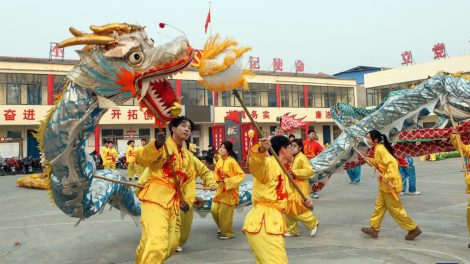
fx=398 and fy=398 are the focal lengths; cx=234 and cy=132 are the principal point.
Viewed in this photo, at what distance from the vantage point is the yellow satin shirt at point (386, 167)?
4.83 m

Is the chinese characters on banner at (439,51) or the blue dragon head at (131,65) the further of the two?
the chinese characters on banner at (439,51)

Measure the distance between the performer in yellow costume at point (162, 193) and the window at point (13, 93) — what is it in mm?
20231

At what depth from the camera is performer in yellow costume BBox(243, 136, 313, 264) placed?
2.81m

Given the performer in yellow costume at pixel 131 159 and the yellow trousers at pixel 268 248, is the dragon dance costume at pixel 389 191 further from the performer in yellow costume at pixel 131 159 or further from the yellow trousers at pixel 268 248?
the performer in yellow costume at pixel 131 159

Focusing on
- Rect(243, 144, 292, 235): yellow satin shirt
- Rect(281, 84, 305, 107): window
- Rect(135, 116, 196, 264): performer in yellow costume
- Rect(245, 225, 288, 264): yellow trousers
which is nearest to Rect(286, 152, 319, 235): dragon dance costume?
Rect(135, 116, 196, 264): performer in yellow costume

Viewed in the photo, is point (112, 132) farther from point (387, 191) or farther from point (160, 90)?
point (160, 90)

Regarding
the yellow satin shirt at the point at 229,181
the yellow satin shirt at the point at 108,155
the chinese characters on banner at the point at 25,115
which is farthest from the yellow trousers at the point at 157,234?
the chinese characters on banner at the point at 25,115

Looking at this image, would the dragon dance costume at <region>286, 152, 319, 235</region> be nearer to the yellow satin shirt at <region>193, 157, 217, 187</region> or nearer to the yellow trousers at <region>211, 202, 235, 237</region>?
the yellow trousers at <region>211, 202, 235, 237</region>

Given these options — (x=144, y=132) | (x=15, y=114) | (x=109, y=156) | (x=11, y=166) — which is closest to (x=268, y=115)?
(x=144, y=132)

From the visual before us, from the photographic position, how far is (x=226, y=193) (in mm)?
5312

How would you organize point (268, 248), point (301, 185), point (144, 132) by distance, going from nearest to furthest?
point (268, 248)
point (301, 185)
point (144, 132)

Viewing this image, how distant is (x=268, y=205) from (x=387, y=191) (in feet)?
8.14

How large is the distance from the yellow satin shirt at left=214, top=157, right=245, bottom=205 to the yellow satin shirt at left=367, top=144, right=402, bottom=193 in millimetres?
1755

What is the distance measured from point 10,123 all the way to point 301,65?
18.9 meters
